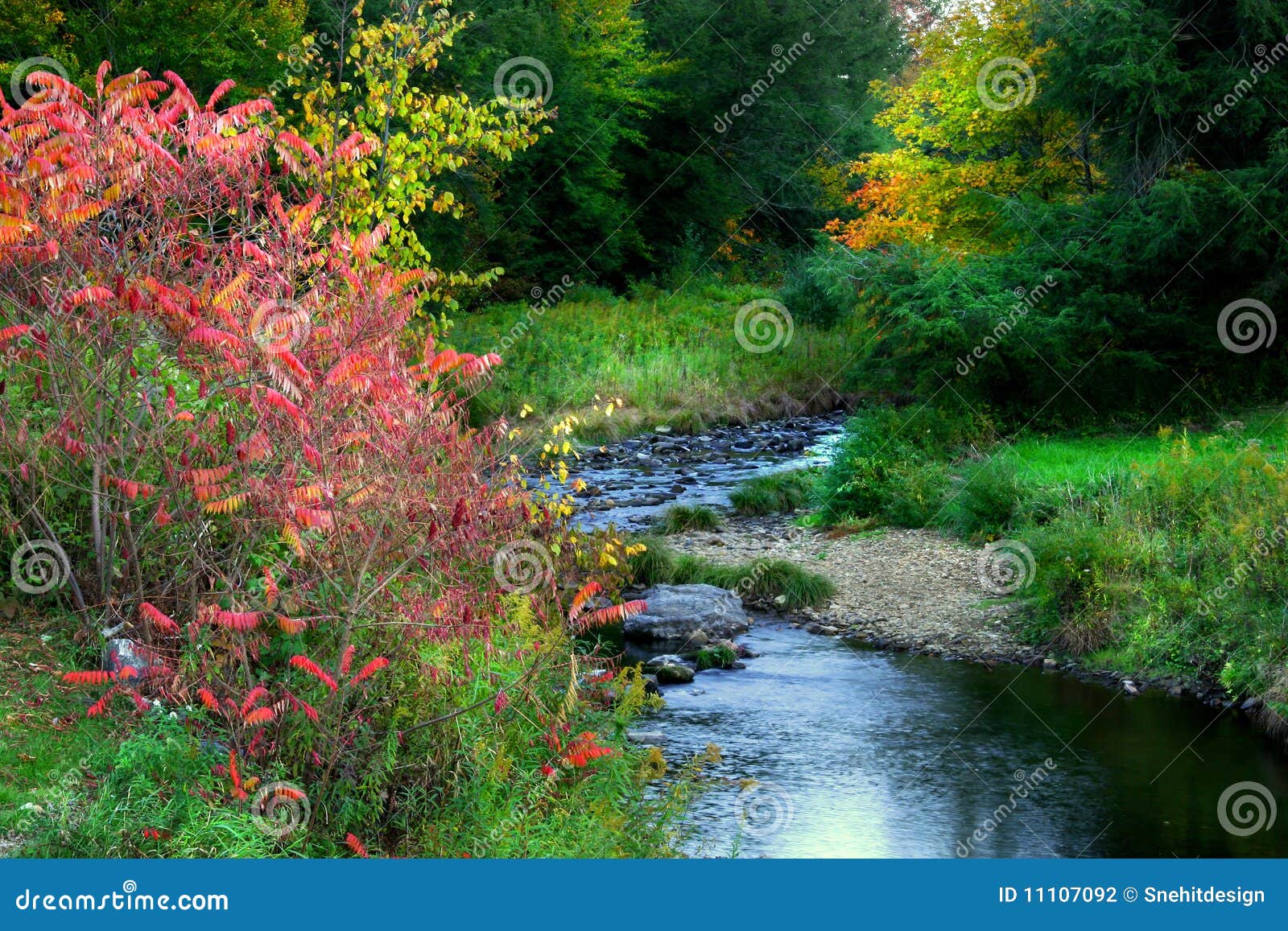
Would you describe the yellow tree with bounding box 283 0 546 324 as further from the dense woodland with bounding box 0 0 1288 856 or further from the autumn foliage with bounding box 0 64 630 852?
the autumn foliage with bounding box 0 64 630 852

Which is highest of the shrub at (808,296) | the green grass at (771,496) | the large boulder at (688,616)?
the shrub at (808,296)

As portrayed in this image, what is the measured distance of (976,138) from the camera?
2494 cm

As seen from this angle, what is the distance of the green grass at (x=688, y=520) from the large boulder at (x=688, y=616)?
3101 millimetres

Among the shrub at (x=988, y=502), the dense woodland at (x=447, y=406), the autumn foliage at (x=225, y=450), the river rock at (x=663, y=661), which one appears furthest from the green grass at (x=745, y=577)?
the autumn foliage at (x=225, y=450)

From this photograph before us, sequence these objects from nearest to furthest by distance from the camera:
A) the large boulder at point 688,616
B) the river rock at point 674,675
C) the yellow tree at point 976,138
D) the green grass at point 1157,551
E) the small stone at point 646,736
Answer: the small stone at point 646,736
the green grass at point 1157,551
the river rock at point 674,675
the large boulder at point 688,616
the yellow tree at point 976,138

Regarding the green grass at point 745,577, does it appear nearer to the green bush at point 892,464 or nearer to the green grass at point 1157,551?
the green grass at point 1157,551

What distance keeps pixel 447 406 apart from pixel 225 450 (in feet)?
5.64

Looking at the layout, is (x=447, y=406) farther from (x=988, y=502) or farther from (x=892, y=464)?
(x=892, y=464)

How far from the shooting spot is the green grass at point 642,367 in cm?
2334

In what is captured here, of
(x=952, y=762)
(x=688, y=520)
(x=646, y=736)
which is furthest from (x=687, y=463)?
(x=952, y=762)

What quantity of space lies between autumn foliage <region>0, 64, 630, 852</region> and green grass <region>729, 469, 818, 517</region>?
9.74 meters

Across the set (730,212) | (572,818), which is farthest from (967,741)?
(730,212)

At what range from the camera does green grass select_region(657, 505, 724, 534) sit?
15070 millimetres

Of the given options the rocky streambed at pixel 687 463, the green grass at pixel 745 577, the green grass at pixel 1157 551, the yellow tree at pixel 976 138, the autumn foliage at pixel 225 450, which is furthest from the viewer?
the yellow tree at pixel 976 138
